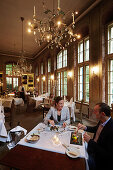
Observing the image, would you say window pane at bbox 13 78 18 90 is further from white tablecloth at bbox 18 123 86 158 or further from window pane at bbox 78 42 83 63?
Answer: white tablecloth at bbox 18 123 86 158

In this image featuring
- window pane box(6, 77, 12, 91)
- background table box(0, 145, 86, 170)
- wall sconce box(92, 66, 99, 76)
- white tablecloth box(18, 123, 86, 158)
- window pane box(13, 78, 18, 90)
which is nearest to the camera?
background table box(0, 145, 86, 170)

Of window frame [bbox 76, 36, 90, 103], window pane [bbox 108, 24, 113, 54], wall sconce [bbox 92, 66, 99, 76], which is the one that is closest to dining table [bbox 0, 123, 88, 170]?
wall sconce [bbox 92, 66, 99, 76]

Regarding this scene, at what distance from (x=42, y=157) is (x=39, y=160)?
0.06 metres

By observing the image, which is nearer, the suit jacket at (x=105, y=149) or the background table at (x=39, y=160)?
the background table at (x=39, y=160)

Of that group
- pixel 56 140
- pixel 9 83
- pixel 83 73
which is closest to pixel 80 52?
pixel 83 73

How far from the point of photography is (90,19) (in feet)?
16.2

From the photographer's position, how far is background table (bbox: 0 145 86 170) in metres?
1.01

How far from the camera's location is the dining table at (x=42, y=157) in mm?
1024

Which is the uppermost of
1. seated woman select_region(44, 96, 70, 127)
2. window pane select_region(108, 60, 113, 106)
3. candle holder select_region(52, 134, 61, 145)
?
window pane select_region(108, 60, 113, 106)

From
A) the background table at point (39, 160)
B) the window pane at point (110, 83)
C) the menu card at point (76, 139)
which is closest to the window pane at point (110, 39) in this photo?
the window pane at point (110, 83)

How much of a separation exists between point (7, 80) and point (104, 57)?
1182 cm

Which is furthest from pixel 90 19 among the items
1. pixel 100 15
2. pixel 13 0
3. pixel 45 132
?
pixel 45 132

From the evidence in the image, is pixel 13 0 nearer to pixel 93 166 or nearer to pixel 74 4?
pixel 74 4

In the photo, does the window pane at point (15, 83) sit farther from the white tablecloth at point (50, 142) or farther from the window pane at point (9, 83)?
the white tablecloth at point (50, 142)
